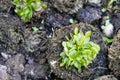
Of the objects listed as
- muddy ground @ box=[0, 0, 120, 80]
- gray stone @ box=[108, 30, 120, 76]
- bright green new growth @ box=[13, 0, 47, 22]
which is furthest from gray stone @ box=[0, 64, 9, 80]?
gray stone @ box=[108, 30, 120, 76]

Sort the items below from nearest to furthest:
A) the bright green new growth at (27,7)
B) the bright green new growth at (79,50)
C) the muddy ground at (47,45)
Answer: the bright green new growth at (79,50)
the muddy ground at (47,45)
the bright green new growth at (27,7)

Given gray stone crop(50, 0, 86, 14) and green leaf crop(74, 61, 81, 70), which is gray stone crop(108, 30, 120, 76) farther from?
gray stone crop(50, 0, 86, 14)

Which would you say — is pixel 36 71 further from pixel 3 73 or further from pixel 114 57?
pixel 114 57

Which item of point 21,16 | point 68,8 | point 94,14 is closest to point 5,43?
point 21,16

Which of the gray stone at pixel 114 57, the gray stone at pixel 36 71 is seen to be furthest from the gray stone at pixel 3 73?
the gray stone at pixel 114 57

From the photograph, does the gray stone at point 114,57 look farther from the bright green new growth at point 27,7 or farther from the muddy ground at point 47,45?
the bright green new growth at point 27,7

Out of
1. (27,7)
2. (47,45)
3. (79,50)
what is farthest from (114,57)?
(27,7)
